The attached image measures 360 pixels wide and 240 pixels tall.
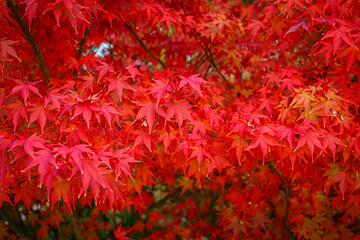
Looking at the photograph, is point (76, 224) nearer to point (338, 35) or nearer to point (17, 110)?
point (17, 110)

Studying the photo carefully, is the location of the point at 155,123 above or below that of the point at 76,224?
above

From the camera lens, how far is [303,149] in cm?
Result: 212

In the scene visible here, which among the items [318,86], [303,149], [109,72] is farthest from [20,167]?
[318,86]

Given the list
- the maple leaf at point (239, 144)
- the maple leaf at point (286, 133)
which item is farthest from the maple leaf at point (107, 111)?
the maple leaf at point (286, 133)

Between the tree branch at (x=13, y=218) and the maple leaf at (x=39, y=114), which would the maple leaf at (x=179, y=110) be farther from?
the tree branch at (x=13, y=218)

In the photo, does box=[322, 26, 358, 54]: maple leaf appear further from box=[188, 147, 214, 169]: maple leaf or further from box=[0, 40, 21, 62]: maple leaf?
box=[0, 40, 21, 62]: maple leaf

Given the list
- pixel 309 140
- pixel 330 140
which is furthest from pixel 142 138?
pixel 330 140

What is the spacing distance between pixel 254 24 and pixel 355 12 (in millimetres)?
808

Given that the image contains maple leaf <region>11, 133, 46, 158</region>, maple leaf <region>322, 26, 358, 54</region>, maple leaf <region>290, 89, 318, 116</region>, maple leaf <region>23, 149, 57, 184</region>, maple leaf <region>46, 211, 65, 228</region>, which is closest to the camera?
maple leaf <region>23, 149, 57, 184</region>

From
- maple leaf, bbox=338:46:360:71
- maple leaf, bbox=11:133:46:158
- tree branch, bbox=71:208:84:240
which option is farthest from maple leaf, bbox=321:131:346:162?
tree branch, bbox=71:208:84:240

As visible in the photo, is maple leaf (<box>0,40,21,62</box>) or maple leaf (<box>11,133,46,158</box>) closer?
maple leaf (<box>11,133,46,158</box>)

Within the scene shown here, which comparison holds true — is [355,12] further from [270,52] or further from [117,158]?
[117,158]

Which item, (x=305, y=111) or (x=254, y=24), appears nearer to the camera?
(x=305, y=111)

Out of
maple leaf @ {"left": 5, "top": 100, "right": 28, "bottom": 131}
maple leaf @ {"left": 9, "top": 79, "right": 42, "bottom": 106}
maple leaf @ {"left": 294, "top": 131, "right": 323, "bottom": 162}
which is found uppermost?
maple leaf @ {"left": 9, "top": 79, "right": 42, "bottom": 106}
